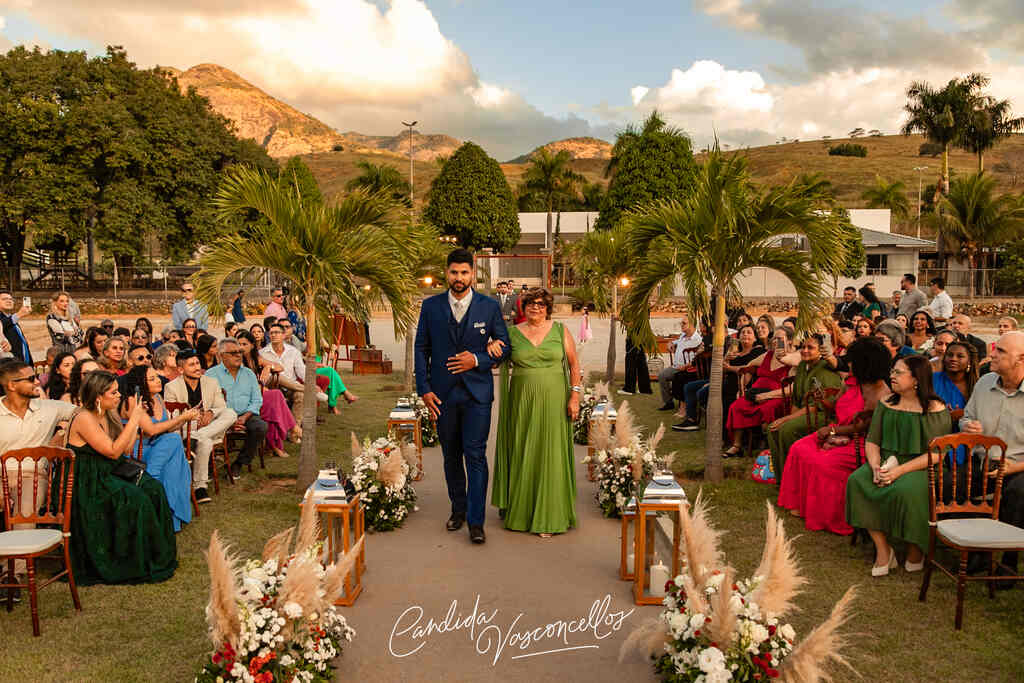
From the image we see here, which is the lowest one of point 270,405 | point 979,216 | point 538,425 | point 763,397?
point 270,405

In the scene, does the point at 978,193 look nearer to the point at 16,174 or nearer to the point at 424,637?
the point at 424,637

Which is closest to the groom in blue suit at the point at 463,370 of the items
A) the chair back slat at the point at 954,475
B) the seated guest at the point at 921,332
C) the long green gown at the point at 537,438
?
the long green gown at the point at 537,438

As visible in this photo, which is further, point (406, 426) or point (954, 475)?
point (406, 426)

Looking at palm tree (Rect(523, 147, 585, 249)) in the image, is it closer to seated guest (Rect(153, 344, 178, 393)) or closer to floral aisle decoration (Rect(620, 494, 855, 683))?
seated guest (Rect(153, 344, 178, 393))

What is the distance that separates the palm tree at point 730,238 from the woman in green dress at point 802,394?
46cm

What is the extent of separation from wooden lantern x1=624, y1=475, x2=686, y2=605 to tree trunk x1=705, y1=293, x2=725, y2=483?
3066mm

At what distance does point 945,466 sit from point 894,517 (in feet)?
1.87

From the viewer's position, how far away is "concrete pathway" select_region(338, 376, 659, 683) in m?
4.05

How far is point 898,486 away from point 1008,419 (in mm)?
937

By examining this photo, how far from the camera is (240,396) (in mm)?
8508

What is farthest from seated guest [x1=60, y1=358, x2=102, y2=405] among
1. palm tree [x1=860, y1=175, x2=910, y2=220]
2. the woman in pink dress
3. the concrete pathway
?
palm tree [x1=860, y1=175, x2=910, y2=220]

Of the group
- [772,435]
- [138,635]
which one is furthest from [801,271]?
[138,635]

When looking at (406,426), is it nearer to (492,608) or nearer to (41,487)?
(41,487)

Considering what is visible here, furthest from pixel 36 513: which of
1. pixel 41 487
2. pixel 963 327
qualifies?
pixel 963 327
